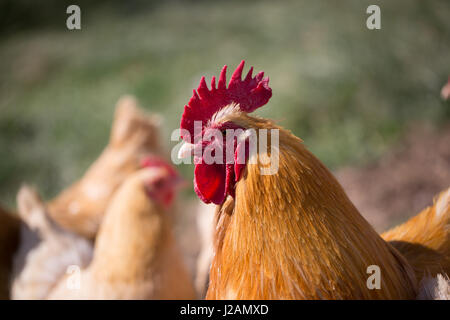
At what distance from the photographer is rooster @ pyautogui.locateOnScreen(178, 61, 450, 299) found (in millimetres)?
1801

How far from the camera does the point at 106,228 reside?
3.21 meters

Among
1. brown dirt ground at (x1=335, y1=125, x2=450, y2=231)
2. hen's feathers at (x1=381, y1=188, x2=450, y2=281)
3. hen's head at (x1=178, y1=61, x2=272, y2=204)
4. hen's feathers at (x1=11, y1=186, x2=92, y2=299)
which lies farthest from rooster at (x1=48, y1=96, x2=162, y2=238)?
hen's feathers at (x1=381, y1=188, x2=450, y2=281)

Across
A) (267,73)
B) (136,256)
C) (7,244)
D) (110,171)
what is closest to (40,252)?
(7,244)

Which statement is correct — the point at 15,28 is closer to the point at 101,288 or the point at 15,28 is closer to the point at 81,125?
the point at 81,125

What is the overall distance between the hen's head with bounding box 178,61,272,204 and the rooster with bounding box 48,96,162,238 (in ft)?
8.09

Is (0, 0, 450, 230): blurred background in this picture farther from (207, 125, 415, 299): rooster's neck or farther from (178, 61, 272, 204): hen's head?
(178, 61, 272, 204): hen's head

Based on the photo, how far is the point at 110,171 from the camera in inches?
179

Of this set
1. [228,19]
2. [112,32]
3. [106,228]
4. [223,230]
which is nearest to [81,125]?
[112,32]

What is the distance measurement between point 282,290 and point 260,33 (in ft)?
25.8

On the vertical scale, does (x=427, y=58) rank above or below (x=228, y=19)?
below

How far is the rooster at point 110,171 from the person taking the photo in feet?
13.9

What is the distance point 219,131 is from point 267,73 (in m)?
5.77

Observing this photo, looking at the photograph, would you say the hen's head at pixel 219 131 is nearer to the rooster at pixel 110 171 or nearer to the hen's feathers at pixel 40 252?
the hen's feathers at pixel 40 252

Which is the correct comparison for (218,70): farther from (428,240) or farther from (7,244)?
(428,240)
